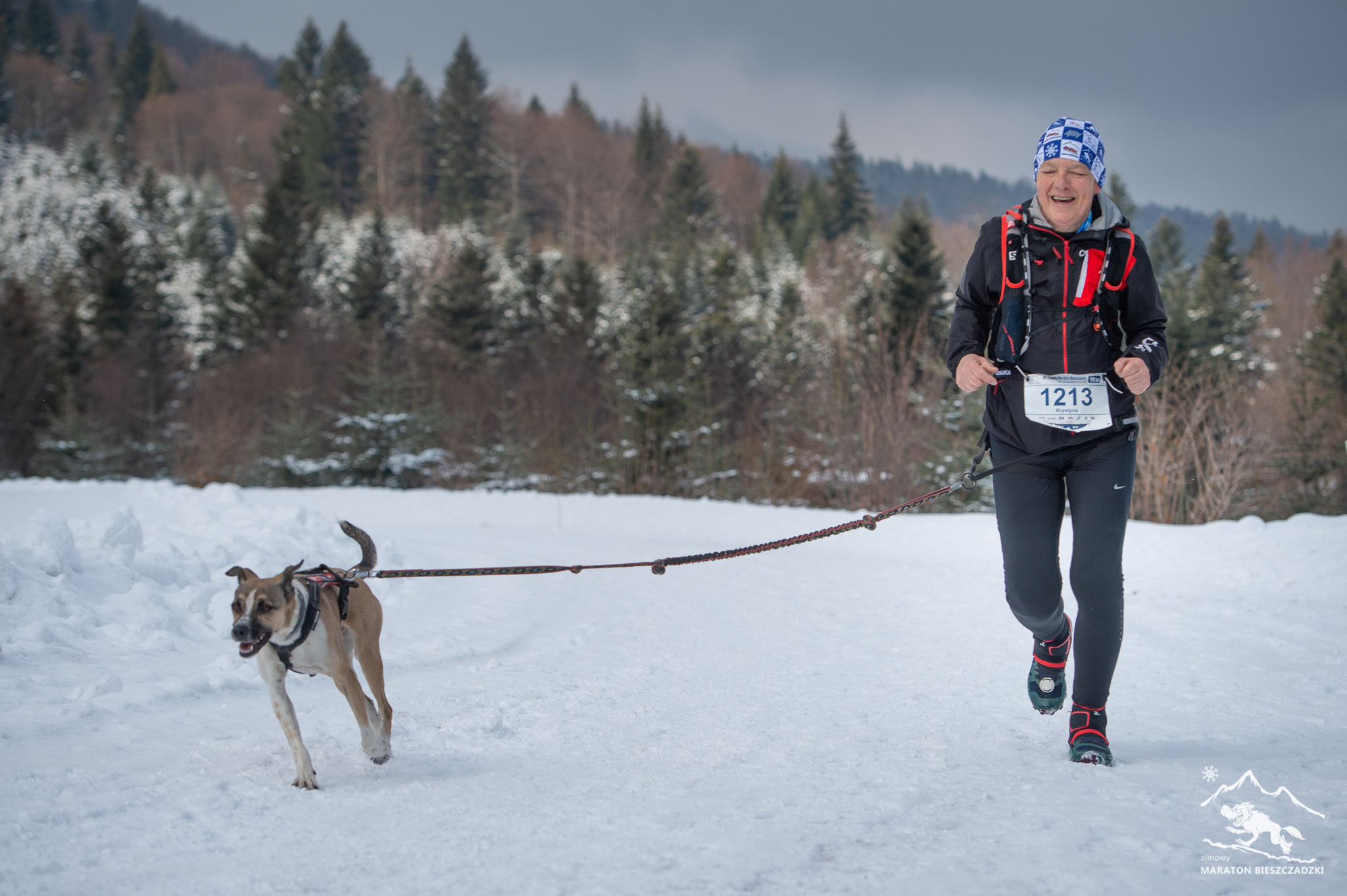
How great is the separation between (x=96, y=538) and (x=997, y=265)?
6716 mm

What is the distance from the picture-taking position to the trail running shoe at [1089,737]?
3.48 meters

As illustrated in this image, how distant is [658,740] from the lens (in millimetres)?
3961

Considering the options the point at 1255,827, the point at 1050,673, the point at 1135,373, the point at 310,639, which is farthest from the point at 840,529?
the point at 310,639

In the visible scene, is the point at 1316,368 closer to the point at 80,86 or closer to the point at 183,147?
the point at 183,147

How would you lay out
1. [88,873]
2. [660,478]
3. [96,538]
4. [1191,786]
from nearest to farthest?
[88,873] → [1191,786] → [96,538] → [660,478]

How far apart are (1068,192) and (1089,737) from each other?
217cm

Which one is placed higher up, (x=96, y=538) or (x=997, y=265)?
(x=997, y=265)

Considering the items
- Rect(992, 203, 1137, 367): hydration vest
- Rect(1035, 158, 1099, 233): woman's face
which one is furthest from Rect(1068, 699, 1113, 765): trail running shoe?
Rect(1035, 158, 1099, 233): woman's face

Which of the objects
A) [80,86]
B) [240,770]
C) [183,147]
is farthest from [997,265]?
[80,86]

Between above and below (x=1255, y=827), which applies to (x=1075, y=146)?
above

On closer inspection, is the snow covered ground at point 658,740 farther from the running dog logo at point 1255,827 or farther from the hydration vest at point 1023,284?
the hydration vest at point 1023,284

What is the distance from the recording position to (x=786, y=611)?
25.1ft

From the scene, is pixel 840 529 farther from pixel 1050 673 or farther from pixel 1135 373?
pixel 1135 373

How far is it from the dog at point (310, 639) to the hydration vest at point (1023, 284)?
2.93 m
